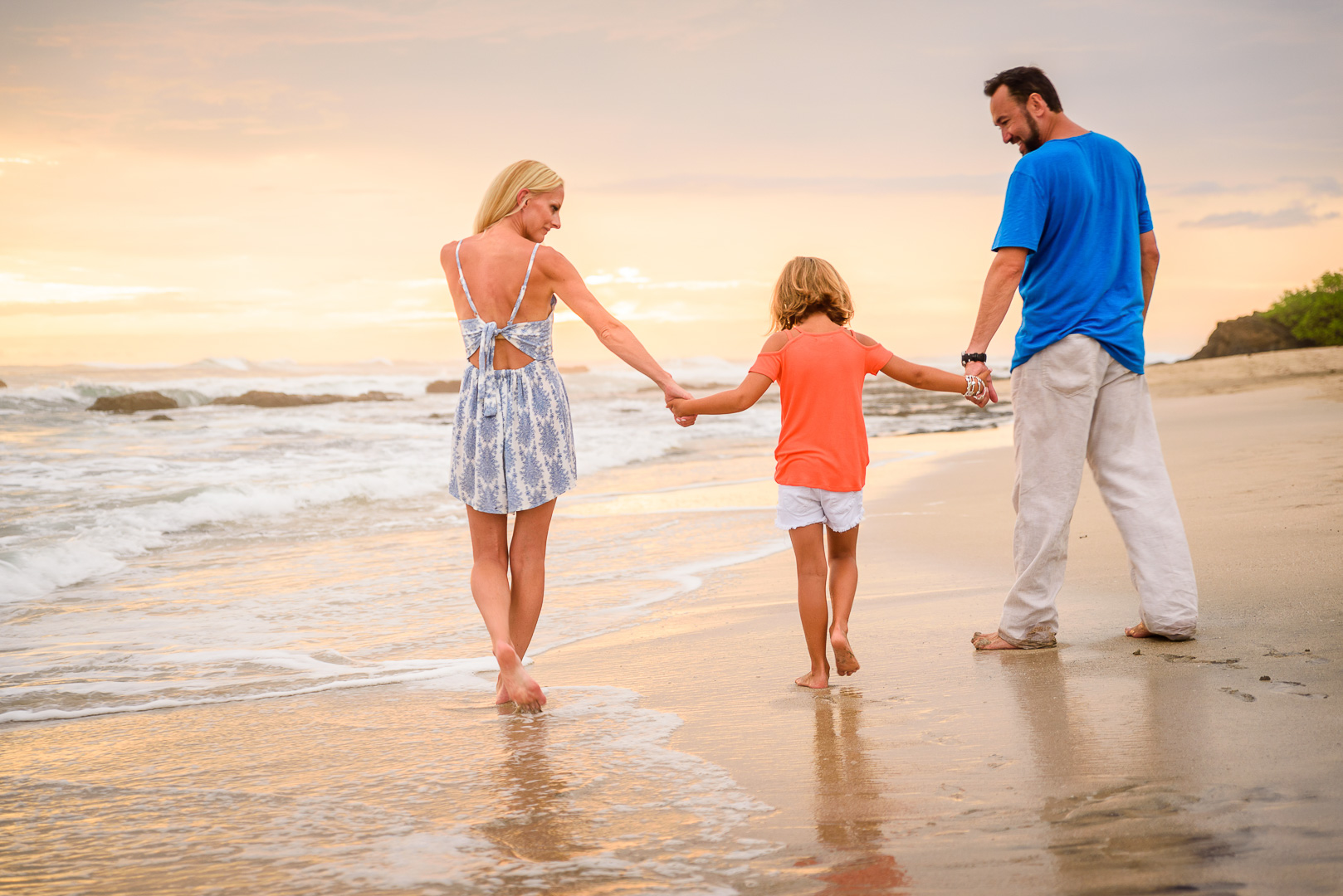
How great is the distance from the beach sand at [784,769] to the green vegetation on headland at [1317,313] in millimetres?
34148

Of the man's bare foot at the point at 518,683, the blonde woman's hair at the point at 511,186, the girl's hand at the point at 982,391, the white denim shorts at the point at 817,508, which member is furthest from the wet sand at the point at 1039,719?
the blonde woman's hair at the point at 511,186

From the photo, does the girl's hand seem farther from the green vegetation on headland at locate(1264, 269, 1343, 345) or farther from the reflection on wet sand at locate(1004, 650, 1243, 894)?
the green vegetation on headland at locate(1264, 269, 1343, 345)

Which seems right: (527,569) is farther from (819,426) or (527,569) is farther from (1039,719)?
(1039,719)

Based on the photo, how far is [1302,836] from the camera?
1.95 m

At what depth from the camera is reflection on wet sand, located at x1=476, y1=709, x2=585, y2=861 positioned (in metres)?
2.22

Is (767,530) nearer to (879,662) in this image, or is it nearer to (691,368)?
(879,662)

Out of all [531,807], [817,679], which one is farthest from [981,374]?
[531,807]

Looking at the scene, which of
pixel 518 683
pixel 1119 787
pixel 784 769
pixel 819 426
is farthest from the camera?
pixel 819 426

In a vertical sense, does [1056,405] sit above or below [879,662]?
above

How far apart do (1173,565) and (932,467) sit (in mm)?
7447

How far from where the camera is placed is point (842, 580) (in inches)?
142

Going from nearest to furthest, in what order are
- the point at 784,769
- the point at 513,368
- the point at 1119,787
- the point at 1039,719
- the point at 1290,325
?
the point at 1119,787, the point at 784,769, the point at 1039,719, the point at 513,368, the point at 1290,325

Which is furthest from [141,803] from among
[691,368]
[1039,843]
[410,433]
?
[691,368]

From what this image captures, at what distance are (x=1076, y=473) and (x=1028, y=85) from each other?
1.52m
